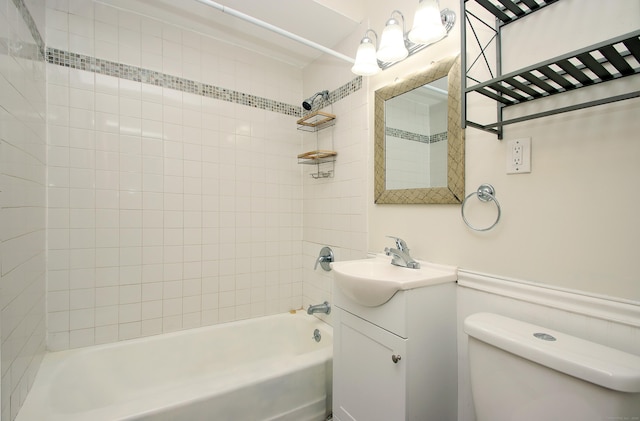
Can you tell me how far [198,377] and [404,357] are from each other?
1.48m

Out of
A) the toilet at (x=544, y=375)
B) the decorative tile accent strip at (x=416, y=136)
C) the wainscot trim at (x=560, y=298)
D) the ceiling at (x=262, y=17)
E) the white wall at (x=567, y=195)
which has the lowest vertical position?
the toilet at (x=544, y=375)

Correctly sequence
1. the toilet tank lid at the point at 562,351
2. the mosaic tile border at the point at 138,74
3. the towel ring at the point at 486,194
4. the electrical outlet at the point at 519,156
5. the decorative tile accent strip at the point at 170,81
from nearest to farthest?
the toilet tank lid at the point at 562,351 → the electrical outlet at the point at 519,156 → the towel ring at the point at 486,194 → the mosaic tile border at the point at 138,74 → the decorative tile accent strip at the point at 170,81

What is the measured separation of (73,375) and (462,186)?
221 cm

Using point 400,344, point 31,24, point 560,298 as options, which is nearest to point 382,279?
point 400,344

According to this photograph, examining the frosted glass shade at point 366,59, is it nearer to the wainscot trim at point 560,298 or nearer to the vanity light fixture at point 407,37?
the vanity light fixture at point 407,37

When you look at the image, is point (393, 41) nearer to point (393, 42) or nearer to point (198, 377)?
point (393, 42)

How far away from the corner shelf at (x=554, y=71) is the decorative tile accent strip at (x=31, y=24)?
5.96ft

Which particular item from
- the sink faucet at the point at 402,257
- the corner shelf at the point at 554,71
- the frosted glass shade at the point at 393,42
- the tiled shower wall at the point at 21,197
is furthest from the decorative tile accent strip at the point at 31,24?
the sink faucet at the point at 402,257

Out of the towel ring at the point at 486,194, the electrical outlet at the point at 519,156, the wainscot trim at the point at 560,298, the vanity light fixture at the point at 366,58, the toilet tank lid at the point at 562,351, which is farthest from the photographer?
the vanity light fixture at the point at 366,58

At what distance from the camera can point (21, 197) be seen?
1157mm

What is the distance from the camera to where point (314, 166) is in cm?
222

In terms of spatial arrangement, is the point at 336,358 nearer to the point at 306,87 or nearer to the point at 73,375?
the point at 73,375

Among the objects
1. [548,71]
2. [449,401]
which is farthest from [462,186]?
[449,401]

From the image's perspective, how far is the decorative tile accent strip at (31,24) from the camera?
1.18 metres
